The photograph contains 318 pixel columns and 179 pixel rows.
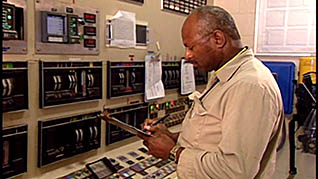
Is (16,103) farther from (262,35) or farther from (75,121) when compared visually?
(262,35)

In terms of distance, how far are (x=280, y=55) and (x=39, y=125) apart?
2.39 m

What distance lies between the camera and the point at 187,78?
2617 mm

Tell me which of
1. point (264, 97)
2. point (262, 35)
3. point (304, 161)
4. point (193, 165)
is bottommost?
point (304, 161)

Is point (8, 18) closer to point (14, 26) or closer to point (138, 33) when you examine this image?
point (14, 26)

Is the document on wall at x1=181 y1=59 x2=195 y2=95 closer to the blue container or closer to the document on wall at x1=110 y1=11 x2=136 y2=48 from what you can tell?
the document on wall at x1=110 y1=11 x2=136 y2=48

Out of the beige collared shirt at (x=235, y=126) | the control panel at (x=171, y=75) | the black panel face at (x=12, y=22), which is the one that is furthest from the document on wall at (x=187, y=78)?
the black panel face at (x=12, y=22)

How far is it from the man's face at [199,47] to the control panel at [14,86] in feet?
2.28

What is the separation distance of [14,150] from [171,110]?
131 centimetres

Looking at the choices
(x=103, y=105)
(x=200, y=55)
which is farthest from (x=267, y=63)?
(x=200, y=55)

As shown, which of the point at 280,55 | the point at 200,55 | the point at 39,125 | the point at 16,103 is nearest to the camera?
the point at 200,55

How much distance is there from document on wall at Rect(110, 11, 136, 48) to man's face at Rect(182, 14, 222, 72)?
721mm

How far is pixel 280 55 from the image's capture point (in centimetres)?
309

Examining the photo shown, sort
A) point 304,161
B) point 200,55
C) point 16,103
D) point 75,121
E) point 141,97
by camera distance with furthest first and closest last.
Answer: point 304,161
point 141,97
point 75,121
point 16,103
point 200,55

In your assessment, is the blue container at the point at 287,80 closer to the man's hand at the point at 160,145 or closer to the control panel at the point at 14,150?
the man's hand at the point at 160,145
